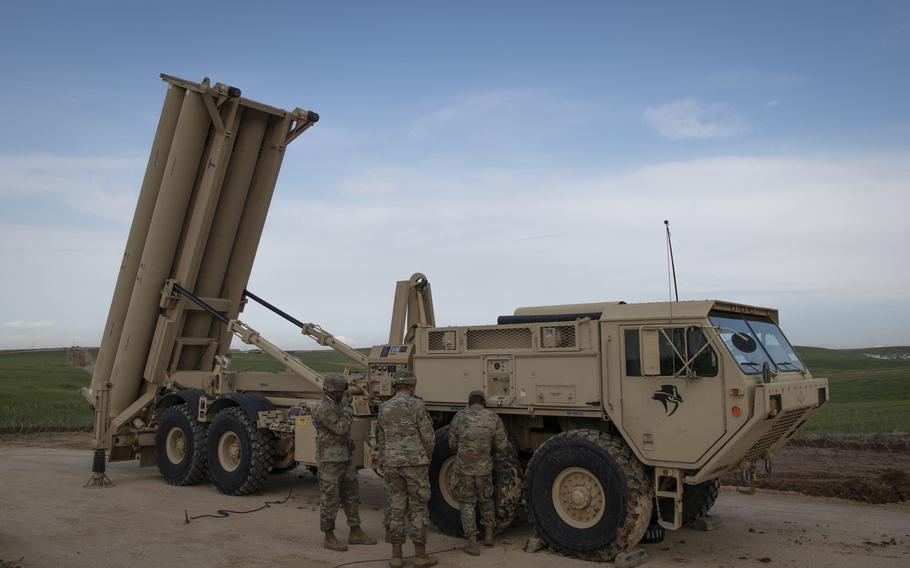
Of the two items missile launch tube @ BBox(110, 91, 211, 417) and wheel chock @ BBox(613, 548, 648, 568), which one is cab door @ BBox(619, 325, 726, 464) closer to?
wheel chock @ BBox(613, 548, 648, 568)

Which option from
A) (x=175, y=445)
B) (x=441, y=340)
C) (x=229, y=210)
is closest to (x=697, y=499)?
(x=441, y=340)

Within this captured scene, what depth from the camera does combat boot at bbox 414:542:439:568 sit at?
266 inches

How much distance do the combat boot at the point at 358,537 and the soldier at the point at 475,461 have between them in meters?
1.07

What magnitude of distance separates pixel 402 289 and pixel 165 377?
477cm

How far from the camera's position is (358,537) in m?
7.76

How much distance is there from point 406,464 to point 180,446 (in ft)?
20.5

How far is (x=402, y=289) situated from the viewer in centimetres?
1041

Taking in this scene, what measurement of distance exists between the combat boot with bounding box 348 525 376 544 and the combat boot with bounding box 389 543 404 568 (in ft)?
3.18

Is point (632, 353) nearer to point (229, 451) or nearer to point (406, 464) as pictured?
point (406, 464)

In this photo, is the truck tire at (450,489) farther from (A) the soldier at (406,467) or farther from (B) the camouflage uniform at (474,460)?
(A) the soldier at (406,467)

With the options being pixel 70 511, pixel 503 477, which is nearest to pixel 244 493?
pixel 70 511

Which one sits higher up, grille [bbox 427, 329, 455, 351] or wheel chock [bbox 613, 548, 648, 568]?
grille [bbox 427, 329, 455, 351]

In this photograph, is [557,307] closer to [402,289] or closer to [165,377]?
[402,289]

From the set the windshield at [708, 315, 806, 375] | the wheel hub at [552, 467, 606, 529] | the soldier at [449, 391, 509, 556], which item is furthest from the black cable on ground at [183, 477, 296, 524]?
the windshield at [708, 315, 806, 375]
